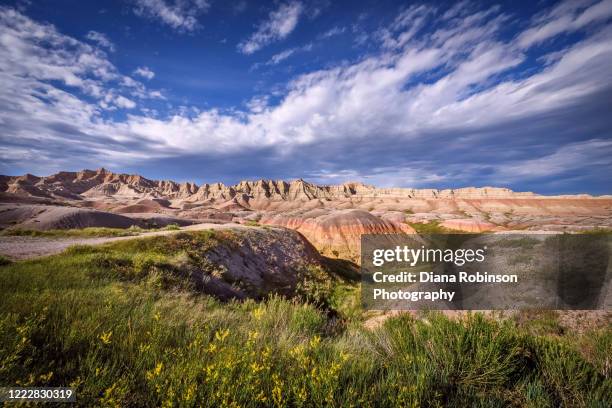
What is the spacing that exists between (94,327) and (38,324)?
627 millimetres

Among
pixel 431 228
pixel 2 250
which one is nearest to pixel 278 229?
pixel 2 250

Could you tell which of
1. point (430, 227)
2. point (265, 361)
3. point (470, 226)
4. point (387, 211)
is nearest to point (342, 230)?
point (265, 361)

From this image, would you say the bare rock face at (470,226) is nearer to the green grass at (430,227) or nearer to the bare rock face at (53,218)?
the green grass at (430,227)

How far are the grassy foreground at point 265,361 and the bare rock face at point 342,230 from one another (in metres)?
39.1

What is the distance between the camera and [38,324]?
3.56m

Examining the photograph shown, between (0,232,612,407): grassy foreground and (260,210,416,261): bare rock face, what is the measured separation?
39.1 m

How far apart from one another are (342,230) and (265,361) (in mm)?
45123

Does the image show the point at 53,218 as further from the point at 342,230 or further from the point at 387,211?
the point at 387,211

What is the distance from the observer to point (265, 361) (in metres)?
3.42

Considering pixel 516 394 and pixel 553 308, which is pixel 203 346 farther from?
pixel 553 308

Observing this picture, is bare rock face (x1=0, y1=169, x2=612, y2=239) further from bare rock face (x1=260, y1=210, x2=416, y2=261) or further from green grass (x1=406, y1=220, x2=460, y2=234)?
green grass (x1=406, y1=220, x2=460, y2=234)

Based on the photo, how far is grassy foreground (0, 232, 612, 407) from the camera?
2785 mm

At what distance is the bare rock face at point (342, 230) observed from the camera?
45081 mm

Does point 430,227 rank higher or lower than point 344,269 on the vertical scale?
higher
